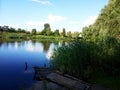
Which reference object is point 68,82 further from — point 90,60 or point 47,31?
point 47,31

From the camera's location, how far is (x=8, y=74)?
32.4 m

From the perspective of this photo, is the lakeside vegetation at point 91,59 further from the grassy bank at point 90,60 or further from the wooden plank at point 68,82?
the wooden plank at point 68,82

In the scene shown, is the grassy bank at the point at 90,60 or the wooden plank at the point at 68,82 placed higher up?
the grassy bank at the point at 90,60

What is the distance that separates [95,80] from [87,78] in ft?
4.64

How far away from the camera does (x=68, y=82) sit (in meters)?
22.6

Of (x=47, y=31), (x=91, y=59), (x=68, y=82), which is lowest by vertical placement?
(x=68, y=82)

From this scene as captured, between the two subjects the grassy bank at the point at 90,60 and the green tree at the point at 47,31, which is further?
the green tree at the point at 47,31

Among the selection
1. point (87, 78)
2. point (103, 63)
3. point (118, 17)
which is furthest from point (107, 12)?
point (87, 78)

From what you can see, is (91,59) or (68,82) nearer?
(68,82)

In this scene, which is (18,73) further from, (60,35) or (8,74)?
(60,35)

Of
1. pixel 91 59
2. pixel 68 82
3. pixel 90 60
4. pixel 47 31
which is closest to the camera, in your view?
pixel 68 82

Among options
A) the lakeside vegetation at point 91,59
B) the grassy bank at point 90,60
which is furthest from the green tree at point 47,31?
the grassy bank at point 90,60

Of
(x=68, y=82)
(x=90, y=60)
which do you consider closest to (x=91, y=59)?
(x=90, y=60)

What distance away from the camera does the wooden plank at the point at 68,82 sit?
21.4 meters
